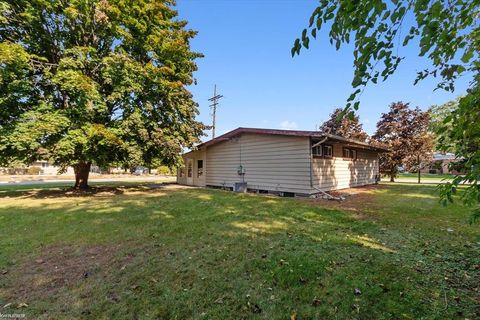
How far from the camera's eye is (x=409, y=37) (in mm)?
1874

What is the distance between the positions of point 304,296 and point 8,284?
393cm

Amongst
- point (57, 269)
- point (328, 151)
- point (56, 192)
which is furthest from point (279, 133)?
point (56, 192)

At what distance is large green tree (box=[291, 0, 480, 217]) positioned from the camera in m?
1.63

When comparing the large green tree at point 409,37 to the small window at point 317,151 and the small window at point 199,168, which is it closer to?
the small window at point 317,151

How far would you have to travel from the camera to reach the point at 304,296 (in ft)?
9.22

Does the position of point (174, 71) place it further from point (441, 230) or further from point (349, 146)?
point (441, 230)

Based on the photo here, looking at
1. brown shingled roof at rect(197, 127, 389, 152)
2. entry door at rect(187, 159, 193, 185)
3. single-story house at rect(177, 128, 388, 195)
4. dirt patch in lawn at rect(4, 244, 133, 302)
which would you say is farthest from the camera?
entry door at rect(187, 159, 193, 185)

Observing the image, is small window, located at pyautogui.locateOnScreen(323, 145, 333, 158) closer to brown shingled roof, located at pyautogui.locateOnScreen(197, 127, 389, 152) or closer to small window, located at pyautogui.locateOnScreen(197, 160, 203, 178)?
brown shingled roof, located at pyautogui.locateOnScreen(197, 127, 389, 152)

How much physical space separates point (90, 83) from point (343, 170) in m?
14.0

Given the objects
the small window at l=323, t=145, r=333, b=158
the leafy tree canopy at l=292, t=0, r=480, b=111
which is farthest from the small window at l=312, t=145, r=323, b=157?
the leafy tree canopy at l=292, t=0, r=480, b=111

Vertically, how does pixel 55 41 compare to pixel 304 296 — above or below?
above

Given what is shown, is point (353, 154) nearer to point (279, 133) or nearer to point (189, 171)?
Result: point (279, 133)

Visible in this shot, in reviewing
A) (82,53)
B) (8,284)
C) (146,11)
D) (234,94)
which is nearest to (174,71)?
(146,11)

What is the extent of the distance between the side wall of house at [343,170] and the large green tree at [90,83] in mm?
7621
